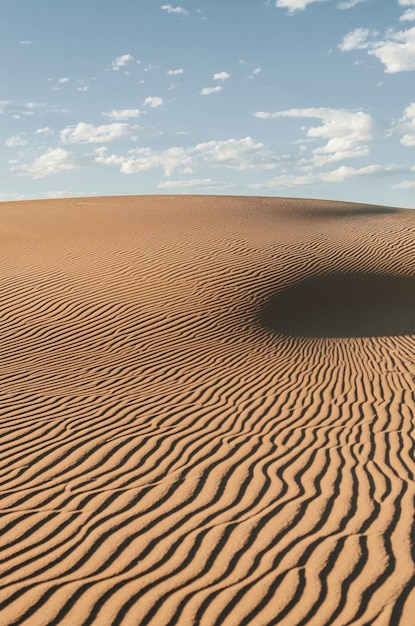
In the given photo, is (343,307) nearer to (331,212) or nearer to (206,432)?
(206,432)

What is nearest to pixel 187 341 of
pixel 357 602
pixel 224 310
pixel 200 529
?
pixel 224 310

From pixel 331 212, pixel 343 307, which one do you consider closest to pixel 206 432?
A: pixel 343 307

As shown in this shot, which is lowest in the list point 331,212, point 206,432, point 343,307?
point 206,432

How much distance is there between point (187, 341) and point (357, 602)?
8.57 meters

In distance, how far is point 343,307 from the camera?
53.0 feet

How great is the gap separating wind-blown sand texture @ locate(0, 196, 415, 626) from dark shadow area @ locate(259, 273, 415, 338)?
0.06 m

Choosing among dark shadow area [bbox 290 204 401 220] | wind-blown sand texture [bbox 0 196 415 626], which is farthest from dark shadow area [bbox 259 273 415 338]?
dark shadow area [bbox 290 204 401 220]

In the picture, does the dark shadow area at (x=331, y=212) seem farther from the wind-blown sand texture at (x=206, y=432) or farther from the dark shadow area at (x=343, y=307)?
the dark shadow area at (x=343, y=307)

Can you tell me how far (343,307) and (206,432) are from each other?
9.23 m

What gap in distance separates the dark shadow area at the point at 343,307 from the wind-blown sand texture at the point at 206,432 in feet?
0.20

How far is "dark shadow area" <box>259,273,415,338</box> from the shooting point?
14.6 meters

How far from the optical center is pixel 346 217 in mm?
27953

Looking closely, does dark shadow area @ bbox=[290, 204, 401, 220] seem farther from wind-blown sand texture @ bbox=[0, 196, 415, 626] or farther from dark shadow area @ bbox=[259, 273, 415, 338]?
dark shadow area @ bbox=[259, 273, 415, 338]

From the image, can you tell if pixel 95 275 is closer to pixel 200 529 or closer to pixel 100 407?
pixel 100 407
